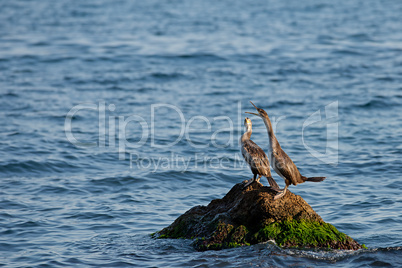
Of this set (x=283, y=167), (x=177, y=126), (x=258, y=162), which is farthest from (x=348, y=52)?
(x=283, y=167)

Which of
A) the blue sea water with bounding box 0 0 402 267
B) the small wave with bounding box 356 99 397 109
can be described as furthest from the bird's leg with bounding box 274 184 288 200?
the small wave with bounding box 356 99 397 109

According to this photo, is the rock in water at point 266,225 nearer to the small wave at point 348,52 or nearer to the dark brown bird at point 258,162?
the dark brown bird at point 258,162

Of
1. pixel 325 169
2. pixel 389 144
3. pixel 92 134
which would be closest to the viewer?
pixel 325 169

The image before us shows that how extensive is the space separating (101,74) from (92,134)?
21.2 ft

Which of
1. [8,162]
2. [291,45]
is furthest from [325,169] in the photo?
[291,45]

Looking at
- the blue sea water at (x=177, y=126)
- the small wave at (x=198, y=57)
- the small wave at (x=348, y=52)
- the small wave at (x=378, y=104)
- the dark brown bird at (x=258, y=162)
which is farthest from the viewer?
the small wave at (x=348, y=52)

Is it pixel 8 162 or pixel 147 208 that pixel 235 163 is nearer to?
pixel 147 208

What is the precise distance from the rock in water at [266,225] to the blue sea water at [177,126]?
178 mm

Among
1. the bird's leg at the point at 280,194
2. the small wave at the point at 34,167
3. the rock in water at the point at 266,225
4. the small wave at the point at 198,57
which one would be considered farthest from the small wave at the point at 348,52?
the bird's leg at the point at 280,194

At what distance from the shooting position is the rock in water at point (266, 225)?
6.56m

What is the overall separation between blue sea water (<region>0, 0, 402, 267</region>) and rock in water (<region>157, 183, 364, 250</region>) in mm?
178

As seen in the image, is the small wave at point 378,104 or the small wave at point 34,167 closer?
the small wave at point 34,167

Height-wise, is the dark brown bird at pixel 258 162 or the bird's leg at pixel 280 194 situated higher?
the dark brown bird at pixel 258 162

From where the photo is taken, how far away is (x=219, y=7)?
33.7 meters
